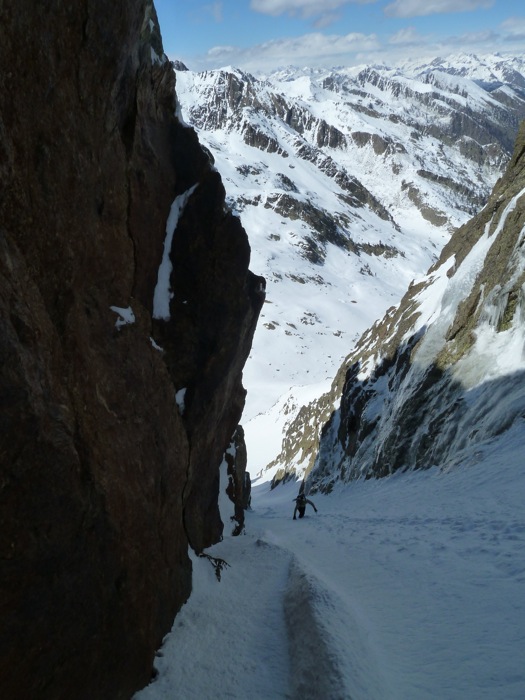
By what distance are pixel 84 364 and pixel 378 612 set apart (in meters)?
7.40

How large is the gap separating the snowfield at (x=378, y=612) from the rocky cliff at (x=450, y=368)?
348cm

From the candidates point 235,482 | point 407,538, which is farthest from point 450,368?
point 407,538

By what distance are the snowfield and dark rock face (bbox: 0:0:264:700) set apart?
3.52 feet

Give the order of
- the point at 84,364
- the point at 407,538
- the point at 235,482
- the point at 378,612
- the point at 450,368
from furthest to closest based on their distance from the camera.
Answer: the point at 450,368
the point at 235,482
the point at 407,538
the point at 378,612
the point at 84,364

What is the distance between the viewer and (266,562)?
1470cm

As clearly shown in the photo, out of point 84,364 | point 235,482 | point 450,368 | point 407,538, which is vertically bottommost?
point 407,538

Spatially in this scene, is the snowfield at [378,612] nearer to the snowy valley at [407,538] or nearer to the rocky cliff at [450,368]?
the snowy valley at [407,538]

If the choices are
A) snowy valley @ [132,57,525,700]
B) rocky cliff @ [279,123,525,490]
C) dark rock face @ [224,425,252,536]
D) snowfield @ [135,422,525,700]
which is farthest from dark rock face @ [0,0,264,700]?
rocky cliff @ [279,123,525,490]

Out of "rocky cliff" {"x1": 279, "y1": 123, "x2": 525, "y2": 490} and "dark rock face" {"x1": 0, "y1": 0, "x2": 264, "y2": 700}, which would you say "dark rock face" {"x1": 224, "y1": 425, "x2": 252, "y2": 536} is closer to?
"rocky cliff" {"x1": 279, "y1": 123, "x2": 525, "y2": 490}

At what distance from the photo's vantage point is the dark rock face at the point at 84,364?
19.4 ft

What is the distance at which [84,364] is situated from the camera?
7.73m

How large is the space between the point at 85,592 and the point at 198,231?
31.3 feet

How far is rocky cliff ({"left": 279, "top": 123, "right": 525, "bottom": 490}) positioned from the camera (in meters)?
20.2

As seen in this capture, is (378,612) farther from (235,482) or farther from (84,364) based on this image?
(235,482)
